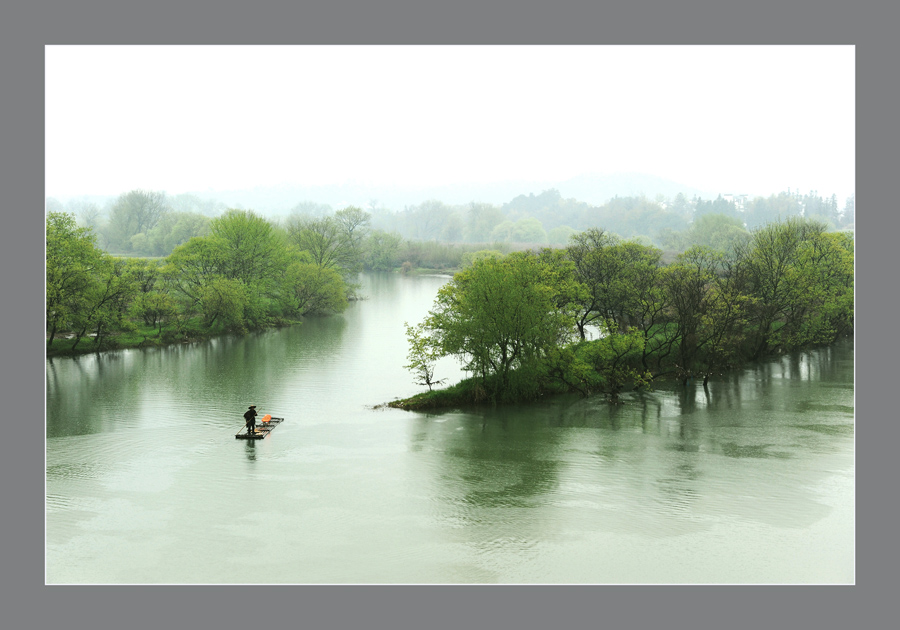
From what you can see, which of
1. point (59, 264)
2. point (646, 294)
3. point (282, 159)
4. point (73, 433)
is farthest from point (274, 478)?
point (282, 159)

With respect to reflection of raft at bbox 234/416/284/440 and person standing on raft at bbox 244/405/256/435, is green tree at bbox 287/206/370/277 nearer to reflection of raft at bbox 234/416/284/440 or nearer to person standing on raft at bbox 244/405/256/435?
reflection of raft at bbox 234/416/284/440

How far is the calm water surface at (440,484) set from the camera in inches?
520

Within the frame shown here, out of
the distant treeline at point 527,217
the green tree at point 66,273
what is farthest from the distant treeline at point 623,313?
the green tree at point 66,273

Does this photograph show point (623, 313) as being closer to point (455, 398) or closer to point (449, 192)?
point (455, 398)

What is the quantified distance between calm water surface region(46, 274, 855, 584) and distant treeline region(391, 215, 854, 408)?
1.40 metres

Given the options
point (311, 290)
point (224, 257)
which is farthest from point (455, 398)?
point (224, 257)

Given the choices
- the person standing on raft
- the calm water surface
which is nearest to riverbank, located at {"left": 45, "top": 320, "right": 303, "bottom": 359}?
the calm water surface

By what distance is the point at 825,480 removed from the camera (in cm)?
1803

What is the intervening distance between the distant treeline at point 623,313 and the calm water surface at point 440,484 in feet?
4.61

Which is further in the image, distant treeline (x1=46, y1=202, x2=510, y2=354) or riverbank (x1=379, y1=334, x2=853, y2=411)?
distant treeline (x1=46, y1=202, x2=510, y2=354)

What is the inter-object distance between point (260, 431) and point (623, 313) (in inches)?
739

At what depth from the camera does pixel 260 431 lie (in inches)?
862

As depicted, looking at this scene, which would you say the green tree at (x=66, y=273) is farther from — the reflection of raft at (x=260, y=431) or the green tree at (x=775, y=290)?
the green tree at (x=775, y=290)

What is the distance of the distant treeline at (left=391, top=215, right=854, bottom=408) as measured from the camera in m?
26.9
